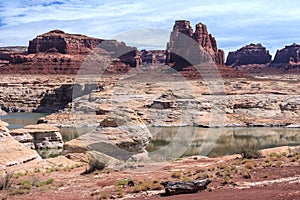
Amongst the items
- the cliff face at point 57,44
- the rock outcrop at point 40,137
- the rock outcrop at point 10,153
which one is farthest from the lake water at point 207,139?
the cliff face at point 57,44

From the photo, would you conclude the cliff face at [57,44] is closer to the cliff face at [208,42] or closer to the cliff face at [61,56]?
the cliff face at [61,56]

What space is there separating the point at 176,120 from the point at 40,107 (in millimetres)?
40111

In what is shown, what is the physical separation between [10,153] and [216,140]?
2583 cm

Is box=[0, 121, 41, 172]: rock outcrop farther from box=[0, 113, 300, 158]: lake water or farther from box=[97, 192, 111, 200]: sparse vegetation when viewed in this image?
box=[97, 192, 111, 200]: sparse vegetation

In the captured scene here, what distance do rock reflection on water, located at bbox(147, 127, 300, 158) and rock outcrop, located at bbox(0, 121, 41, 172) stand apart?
11595 mm

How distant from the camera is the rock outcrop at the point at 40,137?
33.1m

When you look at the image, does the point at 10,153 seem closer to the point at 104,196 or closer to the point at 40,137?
the point at 104,196

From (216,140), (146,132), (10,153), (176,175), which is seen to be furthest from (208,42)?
(176,175)

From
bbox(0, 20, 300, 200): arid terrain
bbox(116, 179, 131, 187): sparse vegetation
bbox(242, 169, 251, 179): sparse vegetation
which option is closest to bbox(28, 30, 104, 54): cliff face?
bbox(0, 20, 300, 200): arid terrain

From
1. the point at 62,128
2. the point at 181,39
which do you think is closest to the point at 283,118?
the point at 62,128

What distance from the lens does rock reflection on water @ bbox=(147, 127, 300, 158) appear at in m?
36.0

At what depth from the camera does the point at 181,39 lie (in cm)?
11656

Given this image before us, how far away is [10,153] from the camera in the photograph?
74.7ft

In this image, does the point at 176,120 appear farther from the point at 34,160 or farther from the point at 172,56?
the point at 172,56
